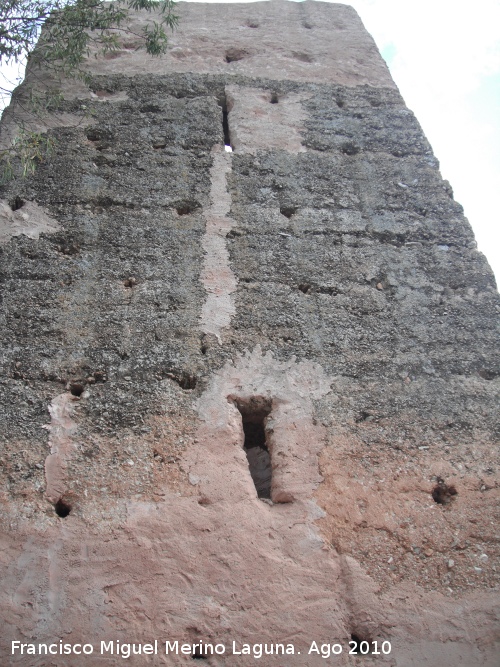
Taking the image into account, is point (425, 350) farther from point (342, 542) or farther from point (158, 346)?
point (158, 346)

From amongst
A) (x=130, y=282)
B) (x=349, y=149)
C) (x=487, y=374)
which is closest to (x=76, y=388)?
(x=130, y=282)

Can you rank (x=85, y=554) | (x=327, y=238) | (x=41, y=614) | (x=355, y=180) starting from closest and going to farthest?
(x=41, y=614), (x=85, y=554), (x=327, y=238), (x=355, y=180)

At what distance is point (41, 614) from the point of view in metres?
2.18

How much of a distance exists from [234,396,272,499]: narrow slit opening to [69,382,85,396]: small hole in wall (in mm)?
738

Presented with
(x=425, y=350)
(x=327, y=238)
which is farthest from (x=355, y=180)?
(x=425, y=350)

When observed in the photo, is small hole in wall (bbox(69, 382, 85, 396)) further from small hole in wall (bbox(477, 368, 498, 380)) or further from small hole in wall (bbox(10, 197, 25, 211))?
small hole in wall (bbox(477, 368, 498, 380))

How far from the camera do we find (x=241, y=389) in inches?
112

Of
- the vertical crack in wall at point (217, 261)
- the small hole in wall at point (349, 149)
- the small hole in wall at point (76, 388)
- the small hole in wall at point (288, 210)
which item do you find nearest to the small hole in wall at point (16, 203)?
the vertical crack in wall at point (217, 261)

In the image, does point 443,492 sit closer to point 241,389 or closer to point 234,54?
point 241,389

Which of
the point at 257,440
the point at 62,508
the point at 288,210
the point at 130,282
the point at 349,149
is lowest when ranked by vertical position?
the point at 257,440

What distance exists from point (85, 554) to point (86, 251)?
167 cm

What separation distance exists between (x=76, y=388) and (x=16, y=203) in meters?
1.36

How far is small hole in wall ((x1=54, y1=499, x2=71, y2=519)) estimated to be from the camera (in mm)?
2434

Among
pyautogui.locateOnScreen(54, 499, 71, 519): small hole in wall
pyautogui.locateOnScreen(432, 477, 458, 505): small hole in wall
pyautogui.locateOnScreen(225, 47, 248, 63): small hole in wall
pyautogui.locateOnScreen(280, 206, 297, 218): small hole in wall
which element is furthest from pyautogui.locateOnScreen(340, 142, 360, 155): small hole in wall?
pyautogui.locateOnScreen(54, 499, 71, 519): small hole in wall
